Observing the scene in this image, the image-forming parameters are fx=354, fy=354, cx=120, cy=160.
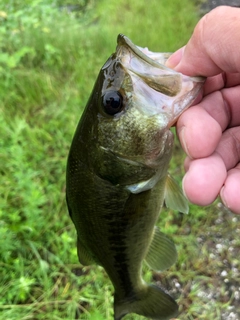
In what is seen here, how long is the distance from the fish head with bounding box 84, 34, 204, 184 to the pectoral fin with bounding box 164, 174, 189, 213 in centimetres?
27

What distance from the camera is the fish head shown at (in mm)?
1404

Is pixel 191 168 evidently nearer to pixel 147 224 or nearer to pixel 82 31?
pixel 147 224

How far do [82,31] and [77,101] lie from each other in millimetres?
1879

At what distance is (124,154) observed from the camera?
1.49 metres

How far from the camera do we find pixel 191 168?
4.95ft

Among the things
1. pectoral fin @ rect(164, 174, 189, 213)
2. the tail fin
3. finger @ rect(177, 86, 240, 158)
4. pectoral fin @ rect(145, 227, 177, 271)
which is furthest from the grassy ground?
finger @ rect(177, 86, 240, 158)

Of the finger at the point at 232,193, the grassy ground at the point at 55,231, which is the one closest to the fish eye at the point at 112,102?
the finger at the point at 232,193

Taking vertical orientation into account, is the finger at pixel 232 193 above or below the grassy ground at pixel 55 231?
above

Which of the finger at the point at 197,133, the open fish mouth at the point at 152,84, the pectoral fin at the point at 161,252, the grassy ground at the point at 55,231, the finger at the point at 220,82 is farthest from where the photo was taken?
the grassy ground at the point at 55,231

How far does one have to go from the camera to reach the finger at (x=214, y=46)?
1418 mm

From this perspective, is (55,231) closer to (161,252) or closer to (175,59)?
(161,252)

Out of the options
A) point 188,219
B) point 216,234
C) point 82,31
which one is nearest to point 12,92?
point 82,31

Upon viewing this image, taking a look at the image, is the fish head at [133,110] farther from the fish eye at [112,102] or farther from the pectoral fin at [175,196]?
the pectoral fin at [175,196]

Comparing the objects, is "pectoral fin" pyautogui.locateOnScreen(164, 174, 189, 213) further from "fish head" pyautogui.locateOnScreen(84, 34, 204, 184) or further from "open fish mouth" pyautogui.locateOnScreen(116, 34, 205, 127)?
"open fish mouth" pyautogui.locateOnScreen(116, 34, 205, 127)
